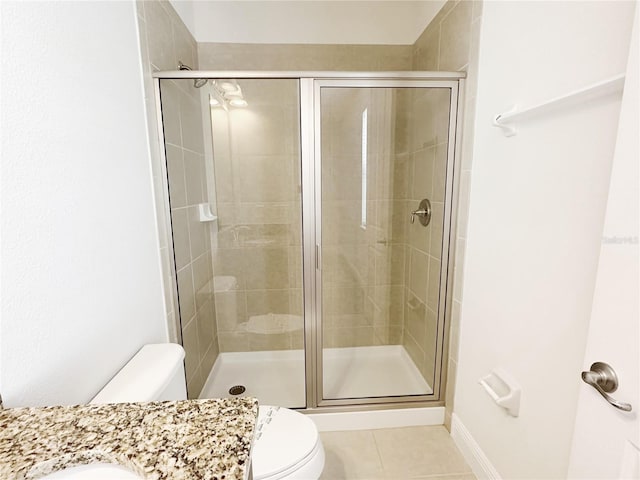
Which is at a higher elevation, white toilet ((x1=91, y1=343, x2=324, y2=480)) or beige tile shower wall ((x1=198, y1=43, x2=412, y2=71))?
beige tile shower wall ((x1=198, y1=43, x2=412, y2=71))

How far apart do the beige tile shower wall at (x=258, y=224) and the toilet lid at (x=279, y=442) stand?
717mm

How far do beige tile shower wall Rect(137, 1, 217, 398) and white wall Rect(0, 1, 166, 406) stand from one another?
0.58 ft

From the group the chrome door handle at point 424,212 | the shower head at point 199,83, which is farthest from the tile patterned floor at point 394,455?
the shower head at point 199,83

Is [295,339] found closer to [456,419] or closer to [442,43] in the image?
[456,419]

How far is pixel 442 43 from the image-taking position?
1743mm

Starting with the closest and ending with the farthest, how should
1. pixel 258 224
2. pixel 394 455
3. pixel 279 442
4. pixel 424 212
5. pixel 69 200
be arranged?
pixel 69 200 < pixel 279 442 < pixel 394 455 < pixel 424 212 < pixel 258 224

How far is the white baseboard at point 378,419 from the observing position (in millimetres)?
1775

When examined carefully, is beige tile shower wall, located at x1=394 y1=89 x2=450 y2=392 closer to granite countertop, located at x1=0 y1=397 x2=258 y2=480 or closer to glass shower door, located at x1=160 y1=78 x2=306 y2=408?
glass shower door, located at x1=160 y1=78 x2=306 y2=408

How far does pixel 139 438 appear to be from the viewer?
1.73 feet

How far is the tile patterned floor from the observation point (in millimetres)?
1479

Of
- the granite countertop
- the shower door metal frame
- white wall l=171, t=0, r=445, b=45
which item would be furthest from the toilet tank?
white wall l=171, t=0, r=445, b=45

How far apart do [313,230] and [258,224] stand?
23.4 inches

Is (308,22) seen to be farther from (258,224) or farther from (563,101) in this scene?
(563,101)

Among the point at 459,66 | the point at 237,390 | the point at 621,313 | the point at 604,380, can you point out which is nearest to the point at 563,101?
the point at 621,313
